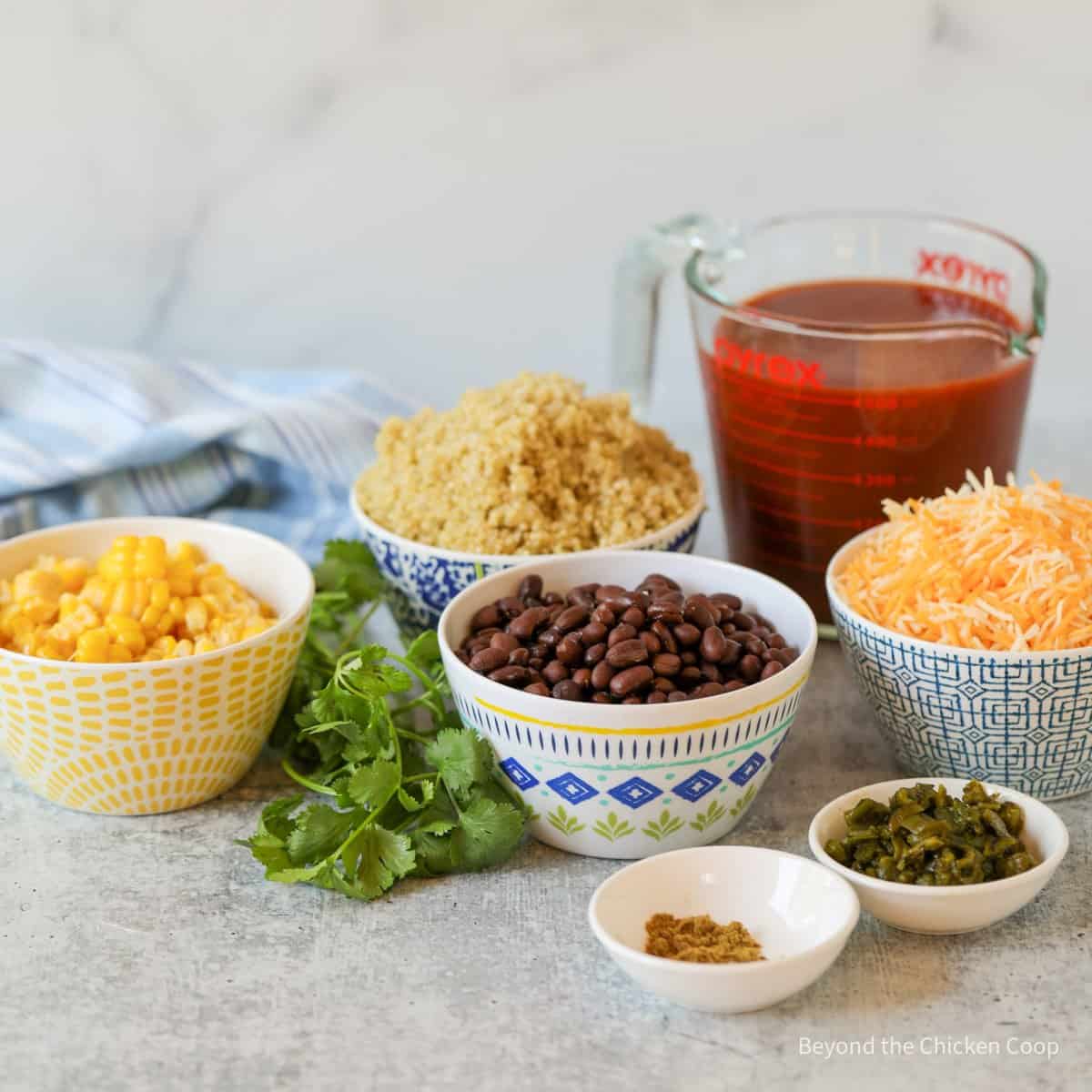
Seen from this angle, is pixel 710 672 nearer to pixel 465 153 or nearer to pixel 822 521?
pixel 822 521

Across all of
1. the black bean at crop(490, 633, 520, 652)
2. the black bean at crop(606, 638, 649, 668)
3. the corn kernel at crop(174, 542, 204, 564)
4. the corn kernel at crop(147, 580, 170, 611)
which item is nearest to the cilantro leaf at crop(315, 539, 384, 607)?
the corn kernel at crop(174, 542, 204, 564)

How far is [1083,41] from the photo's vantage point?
231 centimetres

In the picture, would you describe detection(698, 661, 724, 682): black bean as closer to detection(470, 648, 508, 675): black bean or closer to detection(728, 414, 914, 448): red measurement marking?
detection(470, 648, 508, 675): black bean

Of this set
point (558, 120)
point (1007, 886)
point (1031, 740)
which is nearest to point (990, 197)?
point (558, 120)

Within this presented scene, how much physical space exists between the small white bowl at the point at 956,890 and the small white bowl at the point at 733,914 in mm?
26

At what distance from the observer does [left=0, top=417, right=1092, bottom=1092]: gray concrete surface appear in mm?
1235

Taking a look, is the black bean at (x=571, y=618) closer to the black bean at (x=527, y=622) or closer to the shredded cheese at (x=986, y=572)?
the black bean at (x=527, y=622)

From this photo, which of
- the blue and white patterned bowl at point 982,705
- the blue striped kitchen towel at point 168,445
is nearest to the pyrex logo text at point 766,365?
the blue and white patterned bowl at point 982,705

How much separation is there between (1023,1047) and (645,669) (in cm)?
45

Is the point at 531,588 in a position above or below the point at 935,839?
above

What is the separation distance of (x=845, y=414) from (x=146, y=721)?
812mm

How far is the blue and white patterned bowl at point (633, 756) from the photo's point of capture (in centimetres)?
142

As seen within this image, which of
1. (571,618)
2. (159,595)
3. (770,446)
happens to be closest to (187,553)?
(159,595)

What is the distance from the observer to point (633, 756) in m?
1.43
